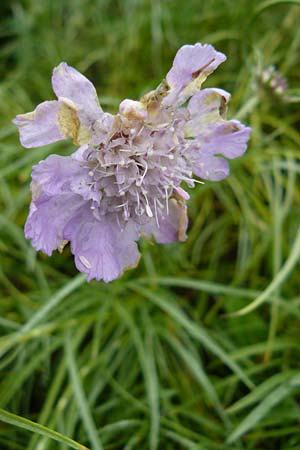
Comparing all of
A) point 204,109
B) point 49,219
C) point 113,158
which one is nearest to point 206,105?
point 204,109

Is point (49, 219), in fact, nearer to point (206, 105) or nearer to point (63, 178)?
point (63, 178)

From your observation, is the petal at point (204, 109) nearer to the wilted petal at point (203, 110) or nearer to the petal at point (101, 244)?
the wilted petal at point (203, 110)

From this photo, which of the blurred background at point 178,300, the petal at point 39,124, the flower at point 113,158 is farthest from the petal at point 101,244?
the blurred background at point 178,300

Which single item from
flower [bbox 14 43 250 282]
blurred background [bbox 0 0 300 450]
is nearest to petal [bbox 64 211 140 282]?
flower [bbox 14 43 250 282]

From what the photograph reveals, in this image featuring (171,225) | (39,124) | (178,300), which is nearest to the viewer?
(39,124)

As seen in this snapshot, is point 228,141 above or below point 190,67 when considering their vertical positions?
below

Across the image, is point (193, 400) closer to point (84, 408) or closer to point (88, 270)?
point (84, 408)

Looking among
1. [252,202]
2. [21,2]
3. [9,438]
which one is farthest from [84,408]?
[21,2]
